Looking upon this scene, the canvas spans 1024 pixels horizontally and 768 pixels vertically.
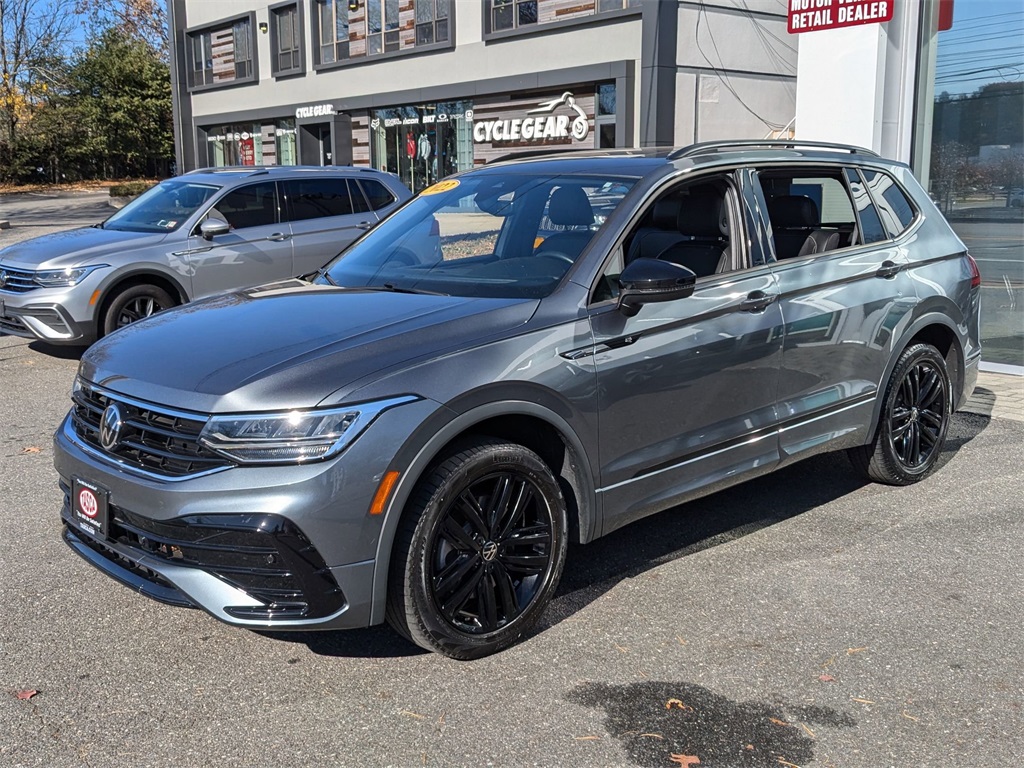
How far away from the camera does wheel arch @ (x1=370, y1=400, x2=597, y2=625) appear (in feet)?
11.3

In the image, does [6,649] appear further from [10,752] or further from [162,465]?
[162,465]

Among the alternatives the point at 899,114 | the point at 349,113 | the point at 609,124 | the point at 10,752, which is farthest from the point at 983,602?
the point at 349,113

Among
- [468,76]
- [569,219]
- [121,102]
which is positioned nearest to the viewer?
[569,219]

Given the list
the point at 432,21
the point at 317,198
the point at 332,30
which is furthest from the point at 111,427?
the point at 332,30

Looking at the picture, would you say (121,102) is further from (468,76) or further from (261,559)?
(261,559)

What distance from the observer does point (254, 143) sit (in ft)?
117

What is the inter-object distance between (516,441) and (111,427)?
4.82 ft

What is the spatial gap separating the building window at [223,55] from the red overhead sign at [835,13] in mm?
27483

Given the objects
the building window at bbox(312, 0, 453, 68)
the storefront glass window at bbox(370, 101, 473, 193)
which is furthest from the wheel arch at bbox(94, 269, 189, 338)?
the building window at bbox(312, 0, 453, 68)

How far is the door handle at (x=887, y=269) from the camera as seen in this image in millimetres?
5438

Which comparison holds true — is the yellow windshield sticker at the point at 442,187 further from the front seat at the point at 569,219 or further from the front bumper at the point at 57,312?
the front bumper at the point at 57,312

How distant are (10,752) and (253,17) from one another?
3424cm

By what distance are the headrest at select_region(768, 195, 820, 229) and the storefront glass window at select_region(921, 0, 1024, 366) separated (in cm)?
453

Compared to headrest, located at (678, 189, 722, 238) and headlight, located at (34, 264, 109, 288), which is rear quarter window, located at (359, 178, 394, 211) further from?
headrest, located at (678, 189, 722, 238)
